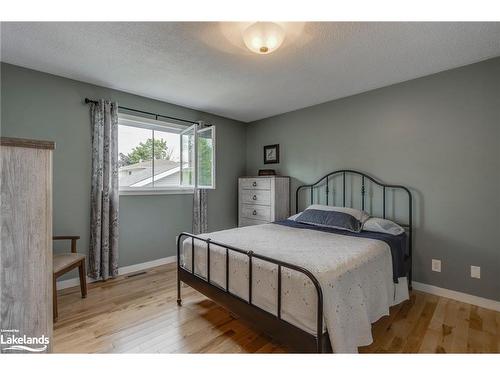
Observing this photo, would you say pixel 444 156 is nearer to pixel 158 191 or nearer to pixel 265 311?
pixel 265 311

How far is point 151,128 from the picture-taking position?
352cm

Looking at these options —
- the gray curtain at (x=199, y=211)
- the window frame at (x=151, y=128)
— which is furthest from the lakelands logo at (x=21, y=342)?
the gray curtain at (x=199, y=211)

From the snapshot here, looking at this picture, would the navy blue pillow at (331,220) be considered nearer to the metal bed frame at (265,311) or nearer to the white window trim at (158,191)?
the metal bed frame at (265,311)

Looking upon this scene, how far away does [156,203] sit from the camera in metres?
3.50

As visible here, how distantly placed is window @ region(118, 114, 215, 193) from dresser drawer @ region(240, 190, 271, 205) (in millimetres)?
827

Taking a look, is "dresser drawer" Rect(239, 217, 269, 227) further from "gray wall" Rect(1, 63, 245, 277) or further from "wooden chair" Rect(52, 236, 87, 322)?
"wooden chair" Rect(52, 236, 87, 322)

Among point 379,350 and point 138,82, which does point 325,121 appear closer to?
point 138,82

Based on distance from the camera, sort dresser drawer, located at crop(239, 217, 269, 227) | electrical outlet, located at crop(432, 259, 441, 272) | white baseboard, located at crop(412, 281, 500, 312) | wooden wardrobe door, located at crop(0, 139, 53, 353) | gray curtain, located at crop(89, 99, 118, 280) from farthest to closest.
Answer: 1. dresser drawer, located at crop(239, 217, 269, 227)
2. gray curtain, located at crop(89, 99, 118, 280)
3. electrical outlet, located at crop(432, 259, 441, 272)
4. white baseboard, located at crop(412, 281, 500, 312)
5. wooden wardrobe door, located at crop(0, 139, 53, 353)

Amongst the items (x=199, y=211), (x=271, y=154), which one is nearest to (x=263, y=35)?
(x=271, y=154)

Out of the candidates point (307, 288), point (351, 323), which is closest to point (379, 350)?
point (351, 323)

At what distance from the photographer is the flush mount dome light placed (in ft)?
5.45

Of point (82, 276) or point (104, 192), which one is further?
point (104, 192)

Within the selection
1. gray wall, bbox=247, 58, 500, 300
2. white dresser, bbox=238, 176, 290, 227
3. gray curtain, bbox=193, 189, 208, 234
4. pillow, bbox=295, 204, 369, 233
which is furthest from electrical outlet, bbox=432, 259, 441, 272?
gray curtain, bbox=193, 189, 208, 234

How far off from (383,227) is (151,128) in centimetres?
326
